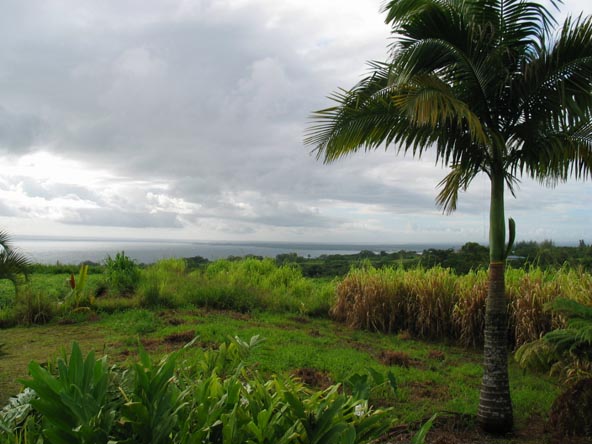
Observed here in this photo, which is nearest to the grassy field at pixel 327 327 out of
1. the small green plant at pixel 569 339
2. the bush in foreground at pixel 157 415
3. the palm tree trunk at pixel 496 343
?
the palm tree trunk at pixel 496 343

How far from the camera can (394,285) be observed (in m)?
9.20

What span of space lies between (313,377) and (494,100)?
3.60 meters

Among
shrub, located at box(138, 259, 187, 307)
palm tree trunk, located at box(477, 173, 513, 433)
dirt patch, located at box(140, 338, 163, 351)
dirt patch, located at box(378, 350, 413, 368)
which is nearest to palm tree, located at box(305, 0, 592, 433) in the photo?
palm tree trunk, located at box(477, 173, 513, 433)

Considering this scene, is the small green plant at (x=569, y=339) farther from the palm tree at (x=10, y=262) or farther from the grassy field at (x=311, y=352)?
the palm tree at (x=10, y=262)

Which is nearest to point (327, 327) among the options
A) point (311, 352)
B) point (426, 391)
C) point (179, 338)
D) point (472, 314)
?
point (311, 352)

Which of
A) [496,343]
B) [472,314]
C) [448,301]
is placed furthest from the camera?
[448,301]

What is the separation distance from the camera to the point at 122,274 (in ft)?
39.8

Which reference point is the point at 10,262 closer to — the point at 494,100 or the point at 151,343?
the point at 151,343

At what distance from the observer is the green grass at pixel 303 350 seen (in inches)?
213

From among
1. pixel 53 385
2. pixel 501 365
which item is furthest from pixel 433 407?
pixel 53 385

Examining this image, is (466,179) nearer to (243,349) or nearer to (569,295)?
(569,295)

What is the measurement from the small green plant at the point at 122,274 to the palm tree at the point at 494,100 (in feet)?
28.4

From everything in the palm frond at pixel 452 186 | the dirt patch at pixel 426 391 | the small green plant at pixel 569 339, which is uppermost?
the palm frond at pixel 452 186

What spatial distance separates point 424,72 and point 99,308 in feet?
27.2
